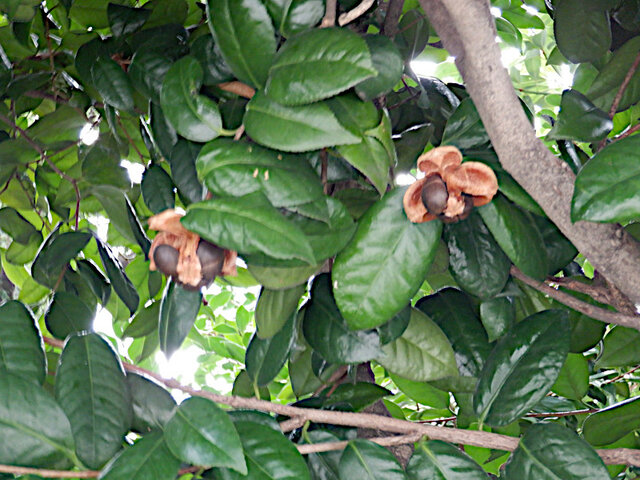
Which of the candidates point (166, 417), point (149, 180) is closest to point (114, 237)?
point (149, 180)

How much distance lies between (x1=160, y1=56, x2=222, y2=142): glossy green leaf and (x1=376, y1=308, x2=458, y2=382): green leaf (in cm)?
26

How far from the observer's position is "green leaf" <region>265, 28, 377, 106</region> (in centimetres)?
41

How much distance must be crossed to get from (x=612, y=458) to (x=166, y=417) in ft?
1.20

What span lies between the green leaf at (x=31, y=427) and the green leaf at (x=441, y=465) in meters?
0.25

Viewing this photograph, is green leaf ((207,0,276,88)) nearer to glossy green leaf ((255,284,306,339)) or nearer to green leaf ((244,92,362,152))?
green leaf ((244,92,362,152))

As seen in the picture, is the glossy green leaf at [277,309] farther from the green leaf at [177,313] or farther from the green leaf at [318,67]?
the green leaf at [318,67]

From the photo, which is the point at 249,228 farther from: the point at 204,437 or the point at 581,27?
the point at 581,27

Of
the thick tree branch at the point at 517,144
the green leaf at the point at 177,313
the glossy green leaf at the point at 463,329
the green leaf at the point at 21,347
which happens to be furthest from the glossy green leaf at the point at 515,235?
the green leaf at the point at 21,347

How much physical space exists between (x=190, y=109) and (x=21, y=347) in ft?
0.75

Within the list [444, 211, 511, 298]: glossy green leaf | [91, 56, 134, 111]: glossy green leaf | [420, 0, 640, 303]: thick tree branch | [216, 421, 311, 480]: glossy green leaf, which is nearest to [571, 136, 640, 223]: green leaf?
[420, 0, 640, 303]: thick tree branch

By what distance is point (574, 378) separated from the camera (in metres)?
0.72

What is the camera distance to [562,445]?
1.60ft

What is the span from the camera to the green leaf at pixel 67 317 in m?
0.65

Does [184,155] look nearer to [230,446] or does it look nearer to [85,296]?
[230,446]
